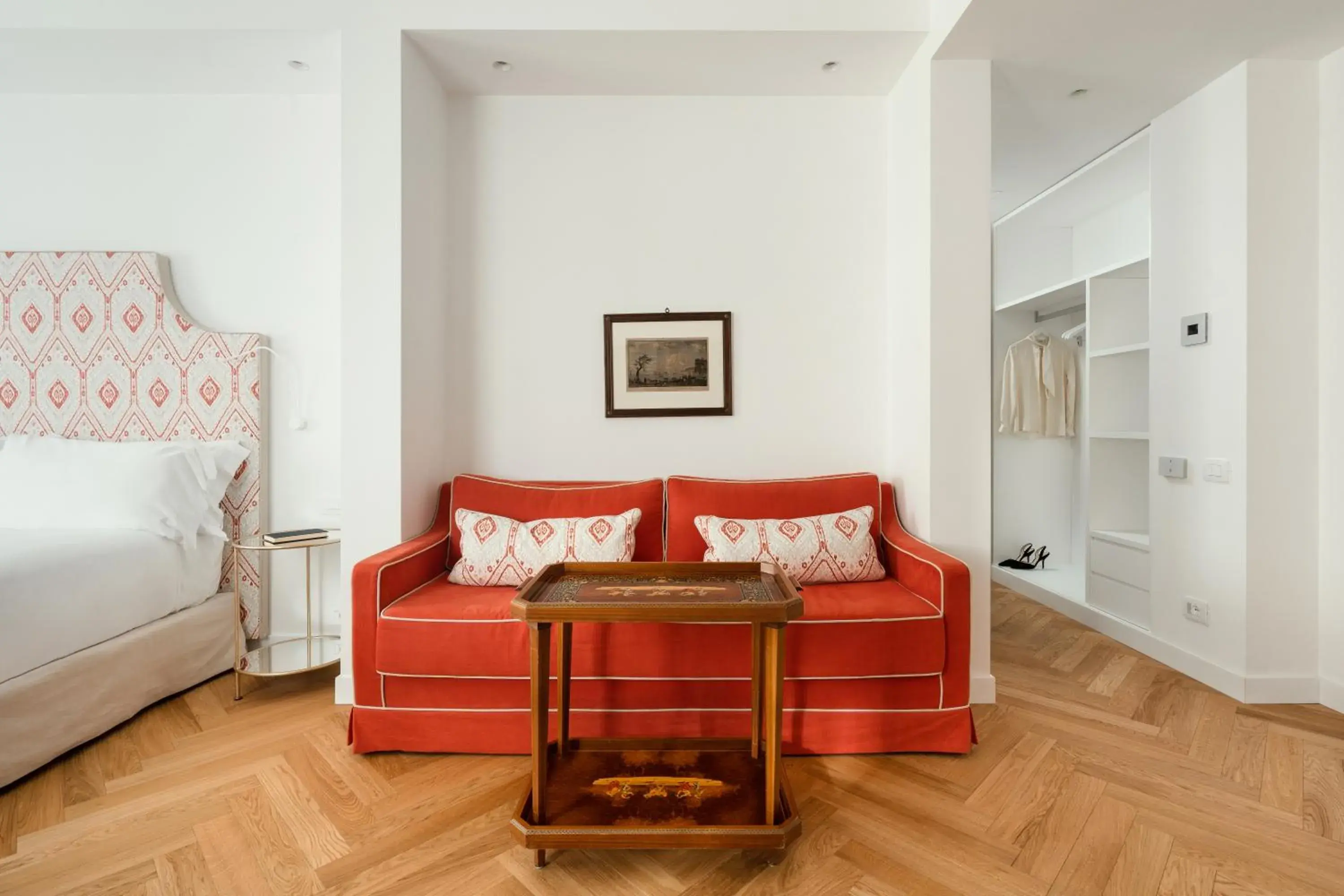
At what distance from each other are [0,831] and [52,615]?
0.64 m

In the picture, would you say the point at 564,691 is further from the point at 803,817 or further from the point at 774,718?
the point at 803,817

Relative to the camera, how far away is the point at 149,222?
2.88m

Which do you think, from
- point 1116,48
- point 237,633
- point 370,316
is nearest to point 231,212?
point 370,316

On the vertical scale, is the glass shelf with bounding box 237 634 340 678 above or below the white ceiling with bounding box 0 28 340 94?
below

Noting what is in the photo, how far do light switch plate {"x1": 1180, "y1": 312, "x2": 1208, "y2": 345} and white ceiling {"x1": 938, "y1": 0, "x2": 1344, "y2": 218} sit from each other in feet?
3.36

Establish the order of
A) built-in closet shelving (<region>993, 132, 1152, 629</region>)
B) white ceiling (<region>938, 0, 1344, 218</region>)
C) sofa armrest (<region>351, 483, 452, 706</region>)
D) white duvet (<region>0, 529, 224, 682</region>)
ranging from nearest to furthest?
white duvet (<region>0, 529, 224, 682</region>)
sofa armrest (<region>351, 483, 452, 706</region>)
white ceiling (<region>938, 0, 1344, 218</region>)
built-in closet shelving (<region>993, 132, 1152, 629</region>)

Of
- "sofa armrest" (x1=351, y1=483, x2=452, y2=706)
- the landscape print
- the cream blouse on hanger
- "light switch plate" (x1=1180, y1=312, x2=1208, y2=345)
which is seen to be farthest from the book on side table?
the cream blouse on hanger

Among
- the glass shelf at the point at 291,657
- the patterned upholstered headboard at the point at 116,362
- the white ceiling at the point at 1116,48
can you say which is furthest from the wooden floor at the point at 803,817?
the white ceiling at the point at 1116,48

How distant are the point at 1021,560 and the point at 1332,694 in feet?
6.18

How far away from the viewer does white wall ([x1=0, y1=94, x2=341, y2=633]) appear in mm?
2859

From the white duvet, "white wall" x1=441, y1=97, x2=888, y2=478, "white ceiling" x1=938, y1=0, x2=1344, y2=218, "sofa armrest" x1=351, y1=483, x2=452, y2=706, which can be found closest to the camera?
the white duvet

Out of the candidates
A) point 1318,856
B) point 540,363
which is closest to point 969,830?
point 1318,856

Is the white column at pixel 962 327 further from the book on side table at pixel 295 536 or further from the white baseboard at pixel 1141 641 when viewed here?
the book on side table at pixel 295 536

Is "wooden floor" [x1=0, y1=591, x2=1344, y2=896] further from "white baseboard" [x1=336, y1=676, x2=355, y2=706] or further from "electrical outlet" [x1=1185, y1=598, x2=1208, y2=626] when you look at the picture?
"electrical outlet" [x1=1185, y1=598, x2=1208, y2=626]
